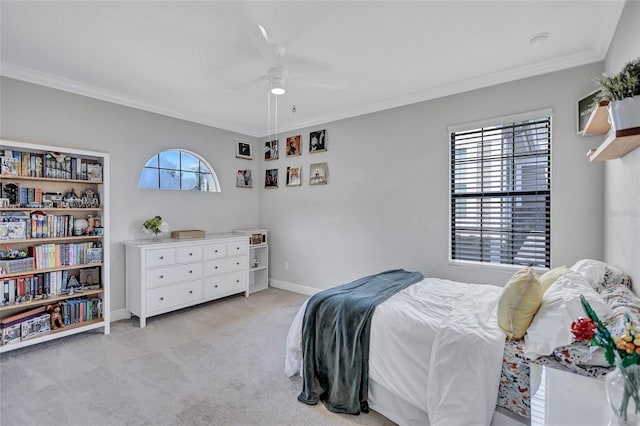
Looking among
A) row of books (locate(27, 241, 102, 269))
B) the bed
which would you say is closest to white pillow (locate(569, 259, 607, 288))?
the bed

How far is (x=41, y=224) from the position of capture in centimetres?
283


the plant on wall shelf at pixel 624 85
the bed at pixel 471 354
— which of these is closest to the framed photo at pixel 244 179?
the bed at pixel 471 354

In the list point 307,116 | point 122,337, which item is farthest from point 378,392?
point 307,116

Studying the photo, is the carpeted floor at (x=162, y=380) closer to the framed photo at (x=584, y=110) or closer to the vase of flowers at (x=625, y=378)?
the vase of flowers at (x=625, y=378)

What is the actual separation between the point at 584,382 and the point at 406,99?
10.1 feet

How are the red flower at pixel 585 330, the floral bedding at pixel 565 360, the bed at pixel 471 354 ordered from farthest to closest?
the bed at pixel 471 354 < the floral bedding at pixel 565 360 < the red flower at pixel 585 330

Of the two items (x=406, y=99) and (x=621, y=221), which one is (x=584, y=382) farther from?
(x=406, y=99)

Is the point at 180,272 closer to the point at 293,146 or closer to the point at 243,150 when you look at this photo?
the point at 243,150

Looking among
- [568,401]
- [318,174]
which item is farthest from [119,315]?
[568,401]

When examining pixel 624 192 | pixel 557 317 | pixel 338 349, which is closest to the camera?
pixel 557 317

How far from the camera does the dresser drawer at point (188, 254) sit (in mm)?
3617

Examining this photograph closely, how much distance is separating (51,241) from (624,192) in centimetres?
478

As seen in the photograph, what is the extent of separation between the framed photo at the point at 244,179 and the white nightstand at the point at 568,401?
4.43 metres

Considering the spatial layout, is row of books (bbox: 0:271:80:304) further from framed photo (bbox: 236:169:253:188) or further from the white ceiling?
framed photo (bbox: 236:169:253:188)
